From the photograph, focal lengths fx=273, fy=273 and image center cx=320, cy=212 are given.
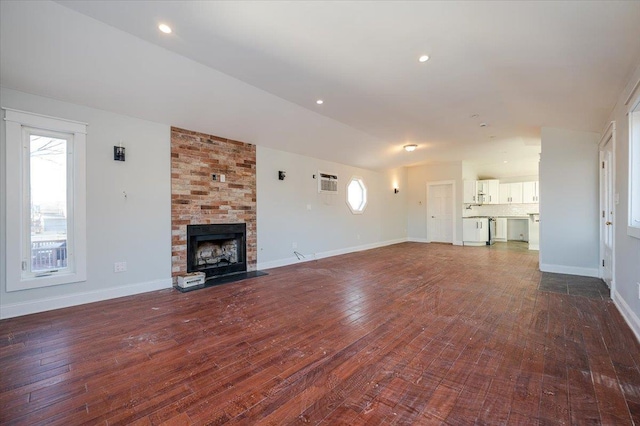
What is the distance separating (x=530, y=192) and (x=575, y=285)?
6.22 m

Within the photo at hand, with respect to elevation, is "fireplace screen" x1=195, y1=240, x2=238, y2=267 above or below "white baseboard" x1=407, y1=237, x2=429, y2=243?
above

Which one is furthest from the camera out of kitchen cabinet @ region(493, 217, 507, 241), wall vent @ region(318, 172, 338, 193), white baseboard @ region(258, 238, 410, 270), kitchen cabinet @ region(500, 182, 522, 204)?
kitchen cabinet @ region(493, 217, 507, 241)

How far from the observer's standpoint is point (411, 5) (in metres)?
2.04

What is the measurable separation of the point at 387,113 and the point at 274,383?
400 centimetres

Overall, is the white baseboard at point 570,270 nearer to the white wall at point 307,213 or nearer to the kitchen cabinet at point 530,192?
the white wall at point 307,213

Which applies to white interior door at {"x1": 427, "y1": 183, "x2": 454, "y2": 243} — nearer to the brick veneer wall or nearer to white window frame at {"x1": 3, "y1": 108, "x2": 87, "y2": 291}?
the brick veneer wall

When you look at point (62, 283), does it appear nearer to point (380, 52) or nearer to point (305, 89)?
point (305, 89)

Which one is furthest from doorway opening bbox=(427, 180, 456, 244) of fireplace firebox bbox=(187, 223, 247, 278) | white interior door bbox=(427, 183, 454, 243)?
fireplace firebox bbox=(187, 223, 247, 278)

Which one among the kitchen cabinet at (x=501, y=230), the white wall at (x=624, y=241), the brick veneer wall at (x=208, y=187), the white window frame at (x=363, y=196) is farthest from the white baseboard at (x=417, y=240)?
the brick veneer wall at (x=208, y=187)

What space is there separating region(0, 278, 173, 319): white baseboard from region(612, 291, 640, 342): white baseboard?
535cm

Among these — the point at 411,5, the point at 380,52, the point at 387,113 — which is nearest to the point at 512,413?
the point at 411,5

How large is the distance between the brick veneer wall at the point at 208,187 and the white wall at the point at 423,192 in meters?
6.47

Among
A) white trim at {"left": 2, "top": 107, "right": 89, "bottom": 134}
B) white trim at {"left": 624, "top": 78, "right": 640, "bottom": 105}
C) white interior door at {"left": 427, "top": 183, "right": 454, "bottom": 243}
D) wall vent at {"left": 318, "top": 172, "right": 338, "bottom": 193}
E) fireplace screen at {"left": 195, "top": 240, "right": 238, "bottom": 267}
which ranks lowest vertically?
fireplace screen at {"left": 195, "top": 240, "right": 238, "bottom": 267}

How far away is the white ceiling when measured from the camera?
2.15 metres
